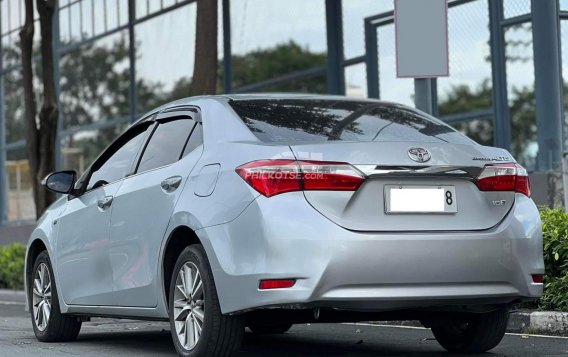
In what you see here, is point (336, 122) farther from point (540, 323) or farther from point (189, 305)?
point (540, 323)

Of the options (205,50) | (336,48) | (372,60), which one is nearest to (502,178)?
(205,50)

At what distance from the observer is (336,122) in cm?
693

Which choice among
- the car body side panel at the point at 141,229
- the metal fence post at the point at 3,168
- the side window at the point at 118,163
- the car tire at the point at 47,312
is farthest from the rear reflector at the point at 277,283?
the metal fence post at the point at 3,168

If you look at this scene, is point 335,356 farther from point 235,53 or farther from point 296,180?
point 235,53

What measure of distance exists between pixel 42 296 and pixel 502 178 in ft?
12.6

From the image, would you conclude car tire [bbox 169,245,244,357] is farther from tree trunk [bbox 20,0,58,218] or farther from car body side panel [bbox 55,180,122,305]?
tree trunk [bbox 20,0,58,218]

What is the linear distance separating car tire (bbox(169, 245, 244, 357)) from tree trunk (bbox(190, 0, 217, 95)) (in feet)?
22.2

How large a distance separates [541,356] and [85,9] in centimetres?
1779

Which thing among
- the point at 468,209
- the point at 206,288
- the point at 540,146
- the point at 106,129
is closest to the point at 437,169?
the point at 468,209

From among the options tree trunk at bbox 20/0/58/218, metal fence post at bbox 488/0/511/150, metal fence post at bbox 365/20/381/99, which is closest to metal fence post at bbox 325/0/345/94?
metal fence post at bbox 365/20/381/99

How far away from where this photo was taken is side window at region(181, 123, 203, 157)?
23.2 feet

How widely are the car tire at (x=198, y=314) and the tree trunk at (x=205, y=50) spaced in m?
6.77

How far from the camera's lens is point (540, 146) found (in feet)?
45.5

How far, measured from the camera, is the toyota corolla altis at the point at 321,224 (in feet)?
20.0
